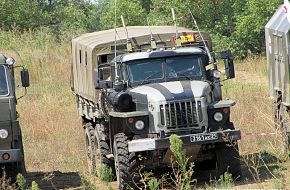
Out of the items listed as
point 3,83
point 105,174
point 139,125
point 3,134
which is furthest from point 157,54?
point 3,134

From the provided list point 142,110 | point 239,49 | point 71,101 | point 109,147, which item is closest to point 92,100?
point 109,147

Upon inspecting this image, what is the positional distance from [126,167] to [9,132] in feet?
6.14

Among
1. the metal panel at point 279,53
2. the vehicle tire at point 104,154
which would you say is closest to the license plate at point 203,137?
the metal panel at point 279,53

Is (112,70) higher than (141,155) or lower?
higher

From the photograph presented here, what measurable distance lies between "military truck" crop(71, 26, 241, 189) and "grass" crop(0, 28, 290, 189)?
0.65 metres

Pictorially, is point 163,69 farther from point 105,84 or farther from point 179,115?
point 179,115

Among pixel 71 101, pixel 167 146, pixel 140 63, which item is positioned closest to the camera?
pixel 167 146

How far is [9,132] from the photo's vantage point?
14125 mm

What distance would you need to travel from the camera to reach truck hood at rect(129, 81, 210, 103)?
14.0 metres

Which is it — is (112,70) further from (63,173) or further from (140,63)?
(63,173)

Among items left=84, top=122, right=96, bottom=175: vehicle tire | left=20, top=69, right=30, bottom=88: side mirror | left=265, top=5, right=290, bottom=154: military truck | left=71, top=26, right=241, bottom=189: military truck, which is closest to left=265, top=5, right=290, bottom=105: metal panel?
left=265, top=5, right=290, bottom=154: military truck

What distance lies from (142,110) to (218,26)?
23.8 metres

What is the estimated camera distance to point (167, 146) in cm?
1359

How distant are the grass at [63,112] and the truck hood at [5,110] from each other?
1.64 m
